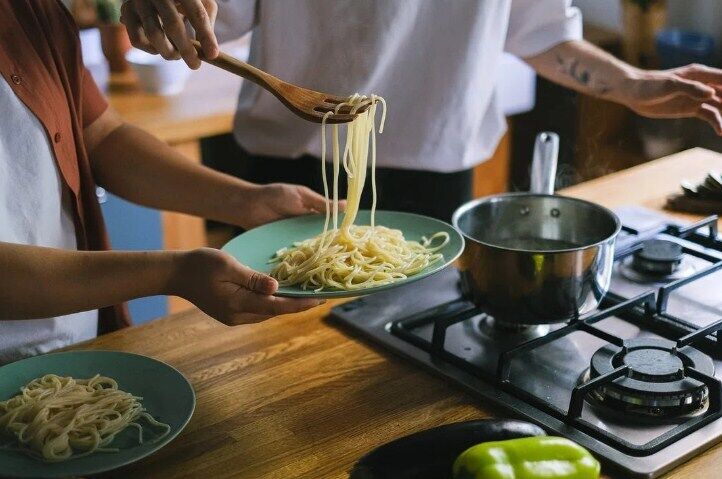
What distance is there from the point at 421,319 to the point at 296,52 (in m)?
0.71

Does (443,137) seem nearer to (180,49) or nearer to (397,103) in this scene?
(397,103)

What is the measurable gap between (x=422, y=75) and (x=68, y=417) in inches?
43.7

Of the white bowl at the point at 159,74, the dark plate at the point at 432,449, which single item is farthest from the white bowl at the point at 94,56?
the dark plate at the point at 432,449

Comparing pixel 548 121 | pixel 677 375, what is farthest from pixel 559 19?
pixel 548 121

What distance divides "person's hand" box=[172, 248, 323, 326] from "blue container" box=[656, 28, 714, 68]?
2.86 metres

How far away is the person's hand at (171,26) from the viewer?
138cm

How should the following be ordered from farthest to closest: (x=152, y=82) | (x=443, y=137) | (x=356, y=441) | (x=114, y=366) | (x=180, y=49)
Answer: (x=152, y=82) < (x=443, y=137) < (x=180, y=49) < (x=114, y=366) < (x=356, y=441)

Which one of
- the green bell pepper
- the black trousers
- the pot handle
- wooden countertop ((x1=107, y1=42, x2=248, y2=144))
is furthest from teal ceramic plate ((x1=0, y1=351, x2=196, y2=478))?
wooden countertop ((x1=107, y1=42, x2=248, y2=144))

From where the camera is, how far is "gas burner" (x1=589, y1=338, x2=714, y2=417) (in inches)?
46.2

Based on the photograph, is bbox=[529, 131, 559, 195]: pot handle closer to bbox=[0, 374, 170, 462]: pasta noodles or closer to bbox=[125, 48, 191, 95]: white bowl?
bbox=[0, 374, 170, 462]: pasta noodles

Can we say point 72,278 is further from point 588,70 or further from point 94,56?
point 94,56

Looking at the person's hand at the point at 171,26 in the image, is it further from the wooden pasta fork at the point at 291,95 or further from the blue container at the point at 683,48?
the blue container at the point at 683,48

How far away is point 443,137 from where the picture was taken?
79.2 inches

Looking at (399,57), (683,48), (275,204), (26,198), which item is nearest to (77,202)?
(26,198)
